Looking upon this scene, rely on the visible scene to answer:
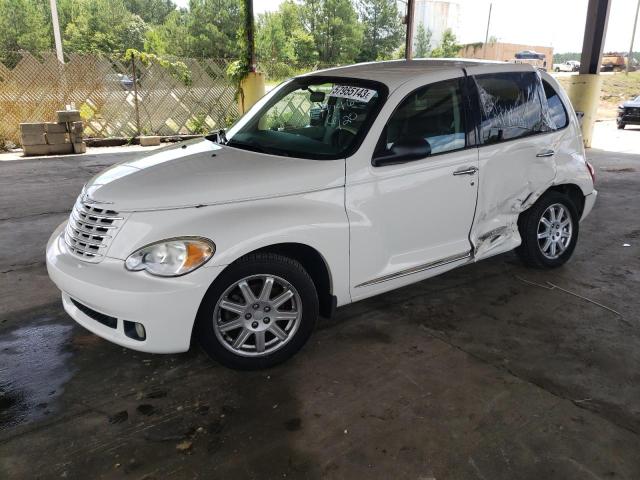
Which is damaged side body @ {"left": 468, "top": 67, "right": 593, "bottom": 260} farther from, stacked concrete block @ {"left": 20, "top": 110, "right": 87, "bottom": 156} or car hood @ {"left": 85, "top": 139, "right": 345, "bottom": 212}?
stacked concrete block @ {"left": 20, "top": 110, "right": 87, "bottom": 156}

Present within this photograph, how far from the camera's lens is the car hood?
9.49 ft

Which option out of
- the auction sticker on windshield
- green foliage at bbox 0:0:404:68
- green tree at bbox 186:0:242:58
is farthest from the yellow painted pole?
green tree at bbox 186:0:242:58

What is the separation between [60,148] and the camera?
11391 mm

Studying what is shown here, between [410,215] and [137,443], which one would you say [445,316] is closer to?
[410,215]

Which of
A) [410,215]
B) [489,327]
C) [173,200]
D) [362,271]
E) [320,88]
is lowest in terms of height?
[489,327]

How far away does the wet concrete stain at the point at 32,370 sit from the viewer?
2795mm

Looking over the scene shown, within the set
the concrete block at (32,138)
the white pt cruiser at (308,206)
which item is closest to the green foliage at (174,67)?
the concrete block at (32,138)

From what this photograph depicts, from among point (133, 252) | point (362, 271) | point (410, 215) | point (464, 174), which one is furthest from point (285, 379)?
point (464, 174)

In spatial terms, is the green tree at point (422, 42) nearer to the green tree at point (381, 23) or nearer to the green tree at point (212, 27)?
the green tree at point (381, 23)

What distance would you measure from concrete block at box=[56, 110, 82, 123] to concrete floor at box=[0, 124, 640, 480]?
310 inches

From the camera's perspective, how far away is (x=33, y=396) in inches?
115

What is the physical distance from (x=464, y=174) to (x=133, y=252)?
7.58 ft

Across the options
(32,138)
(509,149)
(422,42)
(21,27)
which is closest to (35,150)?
(32,138)

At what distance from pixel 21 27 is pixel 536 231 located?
6227cm
